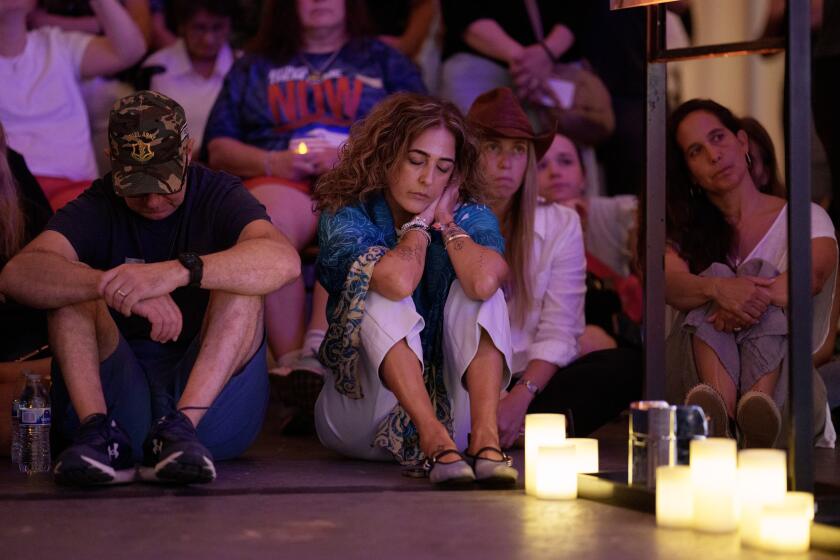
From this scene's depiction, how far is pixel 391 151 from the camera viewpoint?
315 centimetres

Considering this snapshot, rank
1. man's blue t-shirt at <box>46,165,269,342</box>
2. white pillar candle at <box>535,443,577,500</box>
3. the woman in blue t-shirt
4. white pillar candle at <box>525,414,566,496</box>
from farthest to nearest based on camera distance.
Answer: the woman in blue t-shirt
man's blue t-shirt at <box>46,165,269,342</box>
white pillar candle at <box>525,414,566,496</box>
white pillar candle at <box>535,443,577,500</box>

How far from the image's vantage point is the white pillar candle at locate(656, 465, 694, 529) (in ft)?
7.20

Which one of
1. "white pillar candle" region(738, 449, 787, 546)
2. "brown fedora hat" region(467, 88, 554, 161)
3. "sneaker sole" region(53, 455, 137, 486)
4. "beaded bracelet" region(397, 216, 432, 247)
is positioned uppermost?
"brown fedora hat" region(467, 88, 554, 161)

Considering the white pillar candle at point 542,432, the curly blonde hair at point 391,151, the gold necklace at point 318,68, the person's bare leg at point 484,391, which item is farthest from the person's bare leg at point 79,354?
the gold necklace at point 318,68

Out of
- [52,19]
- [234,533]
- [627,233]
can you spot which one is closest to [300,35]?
[52,19]

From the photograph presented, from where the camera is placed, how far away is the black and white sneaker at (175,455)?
2.56 metres

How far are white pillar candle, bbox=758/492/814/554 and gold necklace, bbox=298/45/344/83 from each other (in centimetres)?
318

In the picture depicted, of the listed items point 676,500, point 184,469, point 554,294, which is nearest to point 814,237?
point 554,294

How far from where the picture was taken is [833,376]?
3.72 metres

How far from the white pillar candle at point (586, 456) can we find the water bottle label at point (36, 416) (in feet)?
4.10

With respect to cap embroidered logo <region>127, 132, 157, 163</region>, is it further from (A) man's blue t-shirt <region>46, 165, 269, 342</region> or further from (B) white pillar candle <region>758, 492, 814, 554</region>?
(B) white pillar candle <region>758, 492, 814, 554</region>

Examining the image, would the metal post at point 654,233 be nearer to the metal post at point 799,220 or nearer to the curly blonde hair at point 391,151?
the metal post at point 799,220

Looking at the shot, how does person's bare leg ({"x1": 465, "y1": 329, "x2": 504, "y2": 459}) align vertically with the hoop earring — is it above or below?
below

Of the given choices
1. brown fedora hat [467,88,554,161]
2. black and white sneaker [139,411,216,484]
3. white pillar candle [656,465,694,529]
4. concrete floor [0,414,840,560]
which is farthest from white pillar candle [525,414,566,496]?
brown fedora hat [467,88,554,161]
